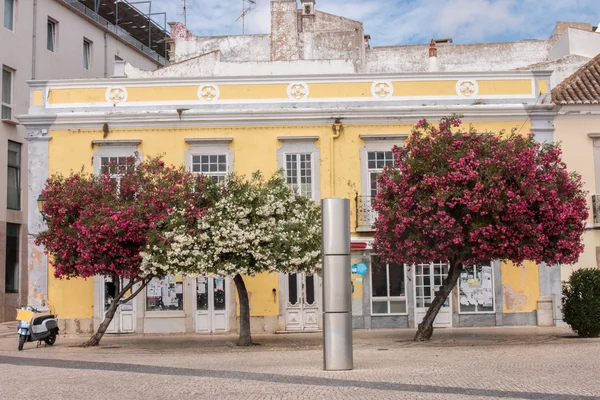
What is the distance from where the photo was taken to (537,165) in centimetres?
1706

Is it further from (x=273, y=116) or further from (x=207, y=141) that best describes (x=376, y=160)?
(x=207, y=141)

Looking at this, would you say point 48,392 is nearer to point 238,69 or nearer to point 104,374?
point 104,374

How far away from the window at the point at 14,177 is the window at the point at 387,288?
13.7m

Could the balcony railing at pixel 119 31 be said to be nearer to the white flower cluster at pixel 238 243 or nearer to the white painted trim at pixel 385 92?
the white painted trim at pixel 385 92

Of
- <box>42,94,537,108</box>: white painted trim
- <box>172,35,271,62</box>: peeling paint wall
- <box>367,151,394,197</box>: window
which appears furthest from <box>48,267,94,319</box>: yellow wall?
<box>172,35,271,62</box>: peeling paint wall

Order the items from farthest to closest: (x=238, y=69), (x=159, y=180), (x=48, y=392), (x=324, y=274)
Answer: (x=238, y=69) < (x=159, y=180) < (x=324, y=274) < (x=48, y=392)

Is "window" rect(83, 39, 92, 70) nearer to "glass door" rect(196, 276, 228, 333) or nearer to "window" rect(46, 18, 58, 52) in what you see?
"window" rect(46, 18, 58, 52)

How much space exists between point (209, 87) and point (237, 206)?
6.66 metres

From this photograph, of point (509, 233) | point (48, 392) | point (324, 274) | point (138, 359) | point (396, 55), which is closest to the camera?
point (48, 392)

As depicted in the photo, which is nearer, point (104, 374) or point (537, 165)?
point (104, 374)

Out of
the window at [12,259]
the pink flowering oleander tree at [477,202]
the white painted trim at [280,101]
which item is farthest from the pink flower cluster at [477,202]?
the window at [12,259]

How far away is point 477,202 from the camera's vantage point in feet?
53.4

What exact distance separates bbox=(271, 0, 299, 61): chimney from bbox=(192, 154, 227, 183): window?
714 centimetres

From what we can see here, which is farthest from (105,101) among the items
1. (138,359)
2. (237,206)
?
(138,359)
